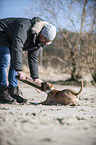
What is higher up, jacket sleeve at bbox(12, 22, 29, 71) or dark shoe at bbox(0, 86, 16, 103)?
jacket sleeve at bbox(12, 22, 29, 71)

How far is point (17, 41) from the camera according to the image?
121 inches

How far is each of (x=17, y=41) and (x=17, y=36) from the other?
78 millimetres

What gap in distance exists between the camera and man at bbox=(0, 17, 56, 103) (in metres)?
3.11

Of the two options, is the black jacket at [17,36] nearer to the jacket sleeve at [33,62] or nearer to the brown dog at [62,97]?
the jacket sleeve at [33,62]

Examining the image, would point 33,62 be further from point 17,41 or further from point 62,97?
point 62,97

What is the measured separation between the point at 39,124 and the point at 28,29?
1.76 meters

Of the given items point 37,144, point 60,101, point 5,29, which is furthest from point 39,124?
point 5,29

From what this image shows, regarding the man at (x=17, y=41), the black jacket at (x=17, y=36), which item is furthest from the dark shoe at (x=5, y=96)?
the black jacket at (x=17, y=36)

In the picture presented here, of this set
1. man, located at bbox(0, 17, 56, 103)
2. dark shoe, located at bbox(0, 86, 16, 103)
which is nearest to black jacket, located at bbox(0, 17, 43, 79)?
man, located at bbox(0, 17, 56, 103)

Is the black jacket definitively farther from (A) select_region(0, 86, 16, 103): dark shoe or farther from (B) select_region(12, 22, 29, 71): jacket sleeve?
(A) select_region(0, 86, 16, 103): dark shoe

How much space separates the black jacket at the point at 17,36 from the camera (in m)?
3.10

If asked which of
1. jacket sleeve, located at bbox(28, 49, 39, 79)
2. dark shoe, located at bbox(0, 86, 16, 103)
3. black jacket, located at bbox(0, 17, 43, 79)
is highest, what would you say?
black jacket, located at bbox(0, 17, 43, 79)

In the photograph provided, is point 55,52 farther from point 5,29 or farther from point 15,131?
point 15,131

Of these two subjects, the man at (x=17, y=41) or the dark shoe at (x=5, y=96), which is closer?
the man at (x=17, y=41)
